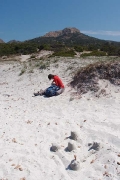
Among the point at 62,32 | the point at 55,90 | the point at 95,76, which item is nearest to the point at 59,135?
the point at 55,90

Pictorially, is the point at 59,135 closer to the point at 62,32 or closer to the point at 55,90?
the point at 55,90

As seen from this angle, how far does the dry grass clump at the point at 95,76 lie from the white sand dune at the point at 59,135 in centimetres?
33

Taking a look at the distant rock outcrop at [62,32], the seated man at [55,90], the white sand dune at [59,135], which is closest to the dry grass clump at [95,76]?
the white sand dune at [59,135]

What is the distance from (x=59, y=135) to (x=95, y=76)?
4165 mm

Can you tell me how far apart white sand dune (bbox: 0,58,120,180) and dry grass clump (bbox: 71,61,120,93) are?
12.9 inches

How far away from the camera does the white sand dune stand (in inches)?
173

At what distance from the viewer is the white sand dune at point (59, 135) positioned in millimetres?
4387

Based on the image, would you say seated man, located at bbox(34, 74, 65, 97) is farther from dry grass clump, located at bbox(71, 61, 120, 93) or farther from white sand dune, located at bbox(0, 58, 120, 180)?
dry grass clump, located at bbox(71, 61, 120, 93)

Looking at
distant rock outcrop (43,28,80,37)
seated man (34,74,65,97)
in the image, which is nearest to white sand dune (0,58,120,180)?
seated man (34,74,65,97)

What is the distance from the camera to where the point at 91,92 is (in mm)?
8656

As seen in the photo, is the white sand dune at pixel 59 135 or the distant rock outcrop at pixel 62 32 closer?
the white sand dune at pixel 59 135

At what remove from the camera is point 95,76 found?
939 centimetres

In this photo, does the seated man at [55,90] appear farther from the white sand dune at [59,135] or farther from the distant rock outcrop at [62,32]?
the distant rock outcrop at [62,32]

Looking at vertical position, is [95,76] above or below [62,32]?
below
